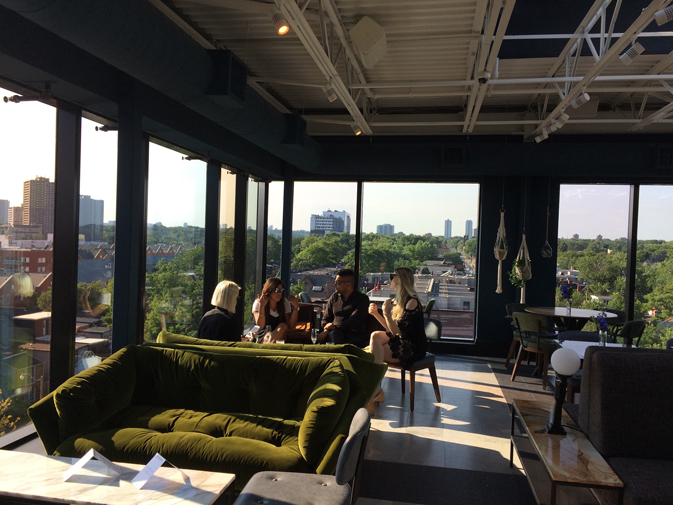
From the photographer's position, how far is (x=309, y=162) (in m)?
7.69

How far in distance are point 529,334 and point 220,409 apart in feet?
15.5

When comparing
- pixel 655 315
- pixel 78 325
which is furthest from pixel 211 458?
pixel 655 315

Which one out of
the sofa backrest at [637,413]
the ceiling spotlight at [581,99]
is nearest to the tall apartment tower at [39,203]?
the sofa backrest at [637,413]

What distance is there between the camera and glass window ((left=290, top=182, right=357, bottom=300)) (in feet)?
29.9

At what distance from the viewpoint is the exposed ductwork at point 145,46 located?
2514 millimetres

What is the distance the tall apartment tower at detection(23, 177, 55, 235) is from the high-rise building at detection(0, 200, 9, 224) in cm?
15

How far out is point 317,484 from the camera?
8.72 feet

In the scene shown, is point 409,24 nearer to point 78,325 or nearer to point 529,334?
point 78,325

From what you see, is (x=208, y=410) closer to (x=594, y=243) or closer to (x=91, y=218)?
(x=91, y=218)

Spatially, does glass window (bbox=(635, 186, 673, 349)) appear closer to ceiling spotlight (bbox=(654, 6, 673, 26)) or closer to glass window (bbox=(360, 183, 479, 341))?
glass window (bbox=(360, 183, 479, 341))

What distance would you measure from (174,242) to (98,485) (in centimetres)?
373

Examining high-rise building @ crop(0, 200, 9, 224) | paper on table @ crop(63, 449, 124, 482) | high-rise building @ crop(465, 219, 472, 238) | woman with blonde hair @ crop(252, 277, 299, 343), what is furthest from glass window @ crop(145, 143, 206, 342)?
high-rise building @ crop(465, 219, 472, 238)

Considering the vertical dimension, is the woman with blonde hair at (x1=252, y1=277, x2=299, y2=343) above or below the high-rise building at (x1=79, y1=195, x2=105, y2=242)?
below

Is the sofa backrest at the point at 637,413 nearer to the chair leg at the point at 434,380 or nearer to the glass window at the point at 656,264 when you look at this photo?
the chair leg at the point at 434,380
